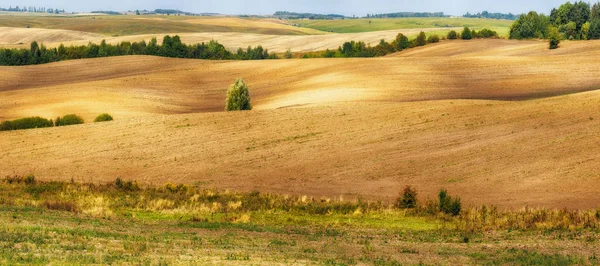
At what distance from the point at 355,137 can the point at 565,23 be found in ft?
449

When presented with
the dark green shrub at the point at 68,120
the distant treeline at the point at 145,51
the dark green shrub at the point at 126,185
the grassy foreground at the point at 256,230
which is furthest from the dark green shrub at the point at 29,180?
the distant treeline at the point at 145,51

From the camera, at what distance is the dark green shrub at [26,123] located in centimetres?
6044

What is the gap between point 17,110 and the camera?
71.8 m

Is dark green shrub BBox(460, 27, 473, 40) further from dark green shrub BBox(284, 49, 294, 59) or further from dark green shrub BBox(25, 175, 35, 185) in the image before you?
dark green shrub BBox(25, 175, 35, 185)

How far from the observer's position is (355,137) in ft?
169

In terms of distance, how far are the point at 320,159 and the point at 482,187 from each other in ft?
33.2

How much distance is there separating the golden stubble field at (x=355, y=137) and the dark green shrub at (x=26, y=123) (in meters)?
3.60

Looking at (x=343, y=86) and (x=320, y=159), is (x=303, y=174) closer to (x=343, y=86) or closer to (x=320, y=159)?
(x=320, y=159)

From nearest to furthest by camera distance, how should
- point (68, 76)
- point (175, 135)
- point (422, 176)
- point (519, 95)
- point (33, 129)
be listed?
1. point (422, 176)
2. point (175, 135)
3. point (33, 129)
4. point (519, 95)
5. point (68, 76)

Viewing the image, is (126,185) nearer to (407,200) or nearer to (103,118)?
(407,200)

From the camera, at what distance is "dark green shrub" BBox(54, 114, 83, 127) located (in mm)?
62375

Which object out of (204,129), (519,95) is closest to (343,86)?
(519,95)

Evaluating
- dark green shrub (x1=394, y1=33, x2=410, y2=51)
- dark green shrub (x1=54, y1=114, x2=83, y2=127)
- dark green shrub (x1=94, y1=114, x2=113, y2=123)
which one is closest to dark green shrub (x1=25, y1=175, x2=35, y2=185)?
dark green shrub (x1=54, y1=114, x2=83, y2=127)

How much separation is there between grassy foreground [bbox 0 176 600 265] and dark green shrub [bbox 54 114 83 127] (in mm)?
22662
